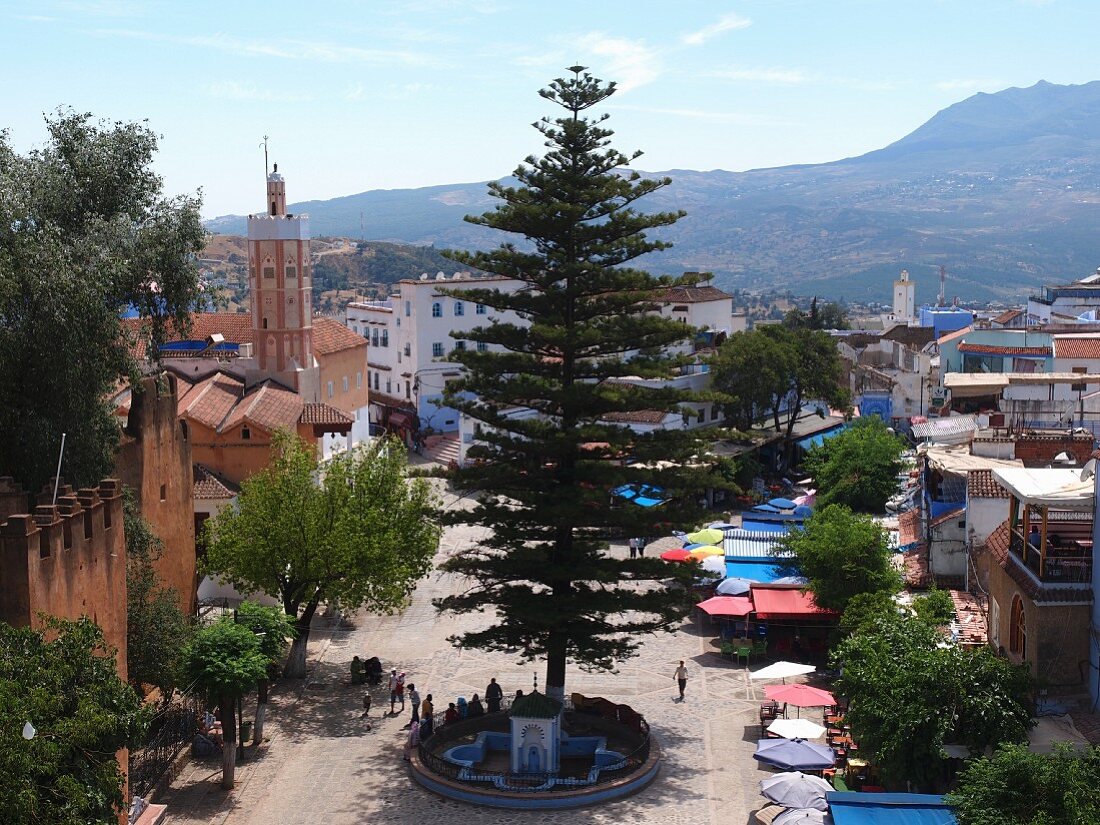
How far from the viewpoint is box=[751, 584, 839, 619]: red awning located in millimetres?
27812

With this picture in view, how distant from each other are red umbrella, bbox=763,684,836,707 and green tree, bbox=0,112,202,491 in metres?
12.1

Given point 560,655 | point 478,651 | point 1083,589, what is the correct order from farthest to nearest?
point 478,651, point 560,655, point 1083,589

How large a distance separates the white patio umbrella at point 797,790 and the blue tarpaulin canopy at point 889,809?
123cm

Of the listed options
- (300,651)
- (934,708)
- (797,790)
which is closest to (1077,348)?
(300,651)

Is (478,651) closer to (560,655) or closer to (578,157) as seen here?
(560,655)

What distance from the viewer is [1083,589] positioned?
62.6ft

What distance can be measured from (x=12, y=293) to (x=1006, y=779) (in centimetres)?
1546

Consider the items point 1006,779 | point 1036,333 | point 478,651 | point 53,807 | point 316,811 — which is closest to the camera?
point 53,807

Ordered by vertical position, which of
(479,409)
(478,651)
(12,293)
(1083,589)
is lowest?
(478,651)

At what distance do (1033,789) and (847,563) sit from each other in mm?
12293

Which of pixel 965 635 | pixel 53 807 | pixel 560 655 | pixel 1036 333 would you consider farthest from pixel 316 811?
pixel 1036 333

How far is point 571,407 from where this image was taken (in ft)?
76.7

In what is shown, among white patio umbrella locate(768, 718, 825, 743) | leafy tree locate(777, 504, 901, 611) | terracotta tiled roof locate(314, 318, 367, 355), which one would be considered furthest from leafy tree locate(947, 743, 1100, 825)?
terracotta tiled roof locate(314, 318, 367, 355)

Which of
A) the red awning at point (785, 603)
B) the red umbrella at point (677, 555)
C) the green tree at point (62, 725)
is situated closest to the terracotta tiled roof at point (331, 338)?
the red umbrella at point (677, 555)
